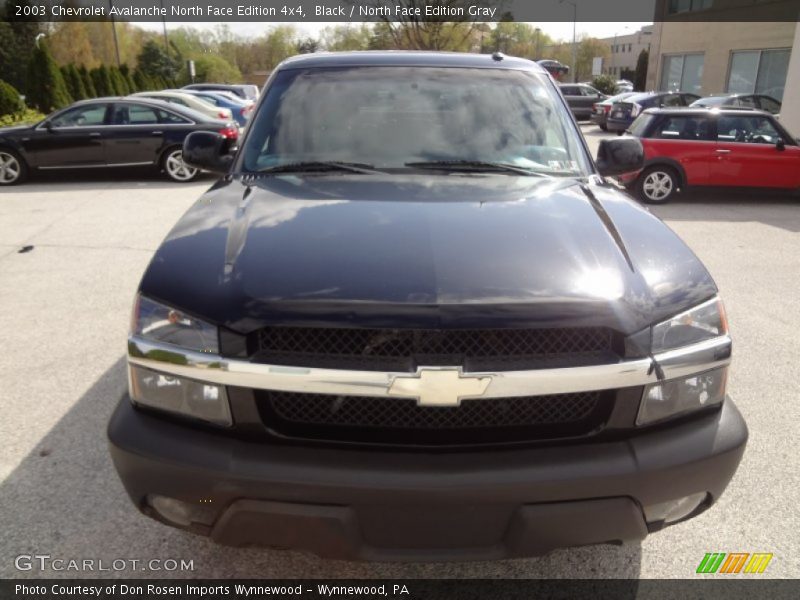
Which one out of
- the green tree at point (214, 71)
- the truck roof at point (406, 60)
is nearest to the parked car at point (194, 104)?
the truck roof at point (406, 60)

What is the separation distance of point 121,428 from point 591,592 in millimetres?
1701

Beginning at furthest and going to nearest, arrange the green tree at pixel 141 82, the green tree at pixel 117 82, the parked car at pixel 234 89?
the green tree at pixel 141 82 → the green tree at pixel 117 82 → the parked car at pixel 234 89

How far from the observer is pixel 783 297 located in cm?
564

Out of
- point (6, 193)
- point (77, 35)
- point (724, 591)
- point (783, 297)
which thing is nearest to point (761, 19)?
point (783, 297)

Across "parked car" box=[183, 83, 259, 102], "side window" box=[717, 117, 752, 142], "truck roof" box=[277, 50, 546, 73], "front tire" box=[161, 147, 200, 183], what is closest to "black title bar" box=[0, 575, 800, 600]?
"truck roof" box=[277, 50, 546, 73]

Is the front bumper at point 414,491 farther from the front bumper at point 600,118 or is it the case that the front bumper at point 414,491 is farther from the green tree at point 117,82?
the green tree at point 117,82

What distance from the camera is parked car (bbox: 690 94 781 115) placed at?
17062mm

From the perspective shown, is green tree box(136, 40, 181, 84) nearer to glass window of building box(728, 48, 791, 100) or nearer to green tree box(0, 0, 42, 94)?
green tree box(0, 0, 42, 94)

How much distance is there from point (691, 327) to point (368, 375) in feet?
3.32

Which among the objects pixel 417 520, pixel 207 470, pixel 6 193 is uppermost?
pixel 207 470

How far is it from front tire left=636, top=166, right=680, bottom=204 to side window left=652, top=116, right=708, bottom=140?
51 centimetres

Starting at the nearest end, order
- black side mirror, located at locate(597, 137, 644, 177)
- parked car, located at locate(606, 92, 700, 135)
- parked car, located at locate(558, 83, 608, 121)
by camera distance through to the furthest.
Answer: black side mirror, located at locate(597, 137, 644, 177), parked car, located at locate(606, 92, 700, 135), parked car, located at locate(558, 83, 608, 121)

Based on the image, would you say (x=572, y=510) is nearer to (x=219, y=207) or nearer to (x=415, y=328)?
(x=415, y=328)

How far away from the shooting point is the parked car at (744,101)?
17.1 meters
